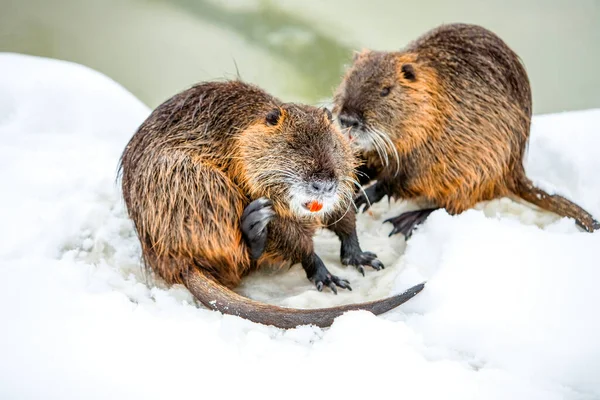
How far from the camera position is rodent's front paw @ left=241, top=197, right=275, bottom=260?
7.46ft

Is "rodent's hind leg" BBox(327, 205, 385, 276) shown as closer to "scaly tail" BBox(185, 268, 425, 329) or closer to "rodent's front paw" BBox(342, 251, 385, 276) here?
"rodent's front paw" BBox(342, 251, 385, 276)

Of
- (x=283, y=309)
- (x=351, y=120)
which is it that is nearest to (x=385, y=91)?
(x=351, y=120)

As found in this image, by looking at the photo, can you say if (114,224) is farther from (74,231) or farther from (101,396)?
(101,396)

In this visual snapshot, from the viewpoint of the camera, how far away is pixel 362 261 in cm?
259

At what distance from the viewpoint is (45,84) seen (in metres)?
3.30

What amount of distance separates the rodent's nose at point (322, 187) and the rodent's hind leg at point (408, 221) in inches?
29.7

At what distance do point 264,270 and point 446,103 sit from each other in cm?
→ 122

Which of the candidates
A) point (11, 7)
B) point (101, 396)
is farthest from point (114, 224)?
point (11, 7)

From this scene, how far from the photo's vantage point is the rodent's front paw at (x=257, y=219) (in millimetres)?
2273

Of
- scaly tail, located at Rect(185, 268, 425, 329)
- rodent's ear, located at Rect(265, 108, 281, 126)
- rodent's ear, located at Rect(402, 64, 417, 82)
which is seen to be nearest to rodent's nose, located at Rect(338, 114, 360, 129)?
rodent's ear, located at Rect(402, 64, 417, 82)

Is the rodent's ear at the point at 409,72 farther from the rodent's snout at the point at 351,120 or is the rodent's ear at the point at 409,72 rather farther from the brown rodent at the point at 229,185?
the brown rodent at the point at 229,185

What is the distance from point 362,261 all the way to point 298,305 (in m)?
0.44

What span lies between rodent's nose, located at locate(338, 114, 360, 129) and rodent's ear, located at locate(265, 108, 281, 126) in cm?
57

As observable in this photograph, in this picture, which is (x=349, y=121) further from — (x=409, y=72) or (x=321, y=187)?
(x=321, y=187)
